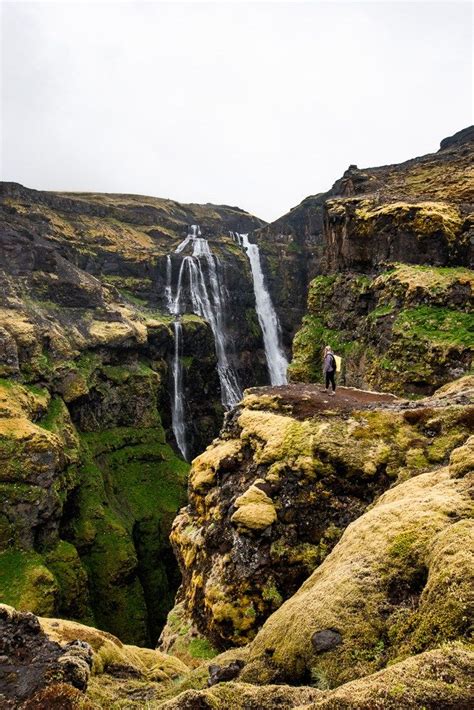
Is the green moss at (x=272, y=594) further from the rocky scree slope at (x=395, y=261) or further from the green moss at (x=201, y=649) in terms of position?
the rocky scree slope at (x=395, y=261)

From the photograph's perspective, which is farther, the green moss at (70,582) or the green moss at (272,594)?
the green moss at (70,582)

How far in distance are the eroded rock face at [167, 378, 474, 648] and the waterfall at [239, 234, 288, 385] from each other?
74833 mm

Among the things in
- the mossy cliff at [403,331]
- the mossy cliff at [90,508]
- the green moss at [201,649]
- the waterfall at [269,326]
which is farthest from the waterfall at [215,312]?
the green moss at [201,649]

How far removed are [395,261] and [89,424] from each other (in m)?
44.0

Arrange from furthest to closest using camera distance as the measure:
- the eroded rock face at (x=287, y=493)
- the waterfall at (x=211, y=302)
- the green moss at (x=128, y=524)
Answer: the waterfall at (x=211, y=302), the green moss at (x=128, y=524), the eroded rock face at (x=287, y=493)

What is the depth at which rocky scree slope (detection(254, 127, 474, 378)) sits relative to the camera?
3161 centimetres

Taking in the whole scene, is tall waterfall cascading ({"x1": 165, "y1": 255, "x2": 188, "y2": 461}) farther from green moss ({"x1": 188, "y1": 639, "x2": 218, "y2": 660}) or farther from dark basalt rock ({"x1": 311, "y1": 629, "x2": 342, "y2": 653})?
dark basalt rock ({"x1": 311, "y1": 629, "x2": 342, "y2": 653})

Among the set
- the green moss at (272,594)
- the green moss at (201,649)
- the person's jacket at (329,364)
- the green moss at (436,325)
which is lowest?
the green moss at (201,649)

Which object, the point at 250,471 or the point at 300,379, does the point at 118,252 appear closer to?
the point at 300,379

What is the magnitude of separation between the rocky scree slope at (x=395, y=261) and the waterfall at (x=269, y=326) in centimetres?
4411

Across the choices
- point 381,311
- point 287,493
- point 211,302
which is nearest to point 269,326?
point 211,302

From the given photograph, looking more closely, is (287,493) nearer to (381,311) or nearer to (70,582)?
(381,311)

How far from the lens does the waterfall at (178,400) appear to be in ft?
246

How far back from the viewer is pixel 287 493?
15695 millimetres
